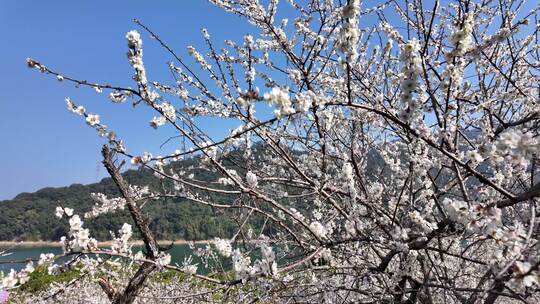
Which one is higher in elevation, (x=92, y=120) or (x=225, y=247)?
(x=92, y=120)

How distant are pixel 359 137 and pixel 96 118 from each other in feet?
9.00

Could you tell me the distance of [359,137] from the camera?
174 inches

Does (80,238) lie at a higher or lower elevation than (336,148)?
lower

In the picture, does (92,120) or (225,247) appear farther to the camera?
(92,120)

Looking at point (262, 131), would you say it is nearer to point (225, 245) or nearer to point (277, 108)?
point (225, 245)

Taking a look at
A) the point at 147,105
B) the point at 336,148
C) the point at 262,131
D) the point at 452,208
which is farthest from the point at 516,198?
the point at 336,148

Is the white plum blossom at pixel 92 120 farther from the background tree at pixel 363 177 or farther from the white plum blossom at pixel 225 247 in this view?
the white plum blossom at pixel 225 247

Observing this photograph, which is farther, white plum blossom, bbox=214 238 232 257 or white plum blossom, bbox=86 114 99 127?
white plum blossom, bbox=86 114 99 127

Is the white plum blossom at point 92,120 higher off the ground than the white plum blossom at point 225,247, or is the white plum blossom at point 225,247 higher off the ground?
the white plum blossom at point 92,120

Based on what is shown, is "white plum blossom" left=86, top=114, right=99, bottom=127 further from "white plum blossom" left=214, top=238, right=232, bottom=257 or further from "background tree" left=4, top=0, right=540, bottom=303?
"white plum blossom" left=214, top=238, right=232, bottom=257

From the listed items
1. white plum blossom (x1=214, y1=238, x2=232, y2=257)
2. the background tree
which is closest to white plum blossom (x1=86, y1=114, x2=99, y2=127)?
the background tree

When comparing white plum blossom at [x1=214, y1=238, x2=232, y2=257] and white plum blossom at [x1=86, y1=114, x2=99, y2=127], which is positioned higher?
white plum blossom at [x1=86, y1=114, x2=99, y2=127]

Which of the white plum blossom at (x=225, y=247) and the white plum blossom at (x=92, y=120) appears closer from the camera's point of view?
the white plum blossom at (x=225, y=247)

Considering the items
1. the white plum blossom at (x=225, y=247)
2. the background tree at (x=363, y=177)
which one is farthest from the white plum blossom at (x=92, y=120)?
the white plum blossom at (x=225, y=247)
